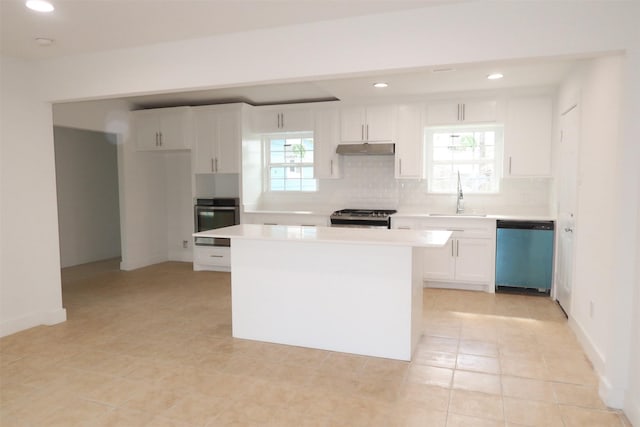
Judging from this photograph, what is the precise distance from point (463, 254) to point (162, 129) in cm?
452

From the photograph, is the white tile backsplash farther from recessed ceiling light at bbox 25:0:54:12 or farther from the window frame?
recessed ceiling light at bbox 25:0:54:12

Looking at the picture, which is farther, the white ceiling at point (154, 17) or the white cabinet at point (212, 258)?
the white cabinet at point (212, 258)

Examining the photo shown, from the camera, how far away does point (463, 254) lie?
499 cm

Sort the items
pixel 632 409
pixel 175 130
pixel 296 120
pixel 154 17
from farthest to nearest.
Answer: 1. pixel 175 130
2. pixel 296 120
3. pixel 154 17
4. pixel 632 409

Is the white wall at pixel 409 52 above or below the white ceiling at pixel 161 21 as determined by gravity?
below

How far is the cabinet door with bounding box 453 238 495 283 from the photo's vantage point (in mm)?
4902

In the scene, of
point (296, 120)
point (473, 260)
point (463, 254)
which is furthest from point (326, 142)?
point (473, 260)

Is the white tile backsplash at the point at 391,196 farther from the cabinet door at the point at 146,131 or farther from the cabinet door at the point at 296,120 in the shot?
the cabinet door at the point at 146,131

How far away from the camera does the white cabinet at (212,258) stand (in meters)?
6.02

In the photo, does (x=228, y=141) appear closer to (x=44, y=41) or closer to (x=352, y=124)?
(x=352, y=124)

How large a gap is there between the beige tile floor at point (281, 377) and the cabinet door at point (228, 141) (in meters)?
2.38

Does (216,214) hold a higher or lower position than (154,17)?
lower

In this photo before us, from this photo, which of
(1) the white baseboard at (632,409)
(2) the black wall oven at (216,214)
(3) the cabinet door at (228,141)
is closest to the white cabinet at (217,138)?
(3) the cabinet door at (228,141)

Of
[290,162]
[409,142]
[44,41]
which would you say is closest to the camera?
[44,41]
